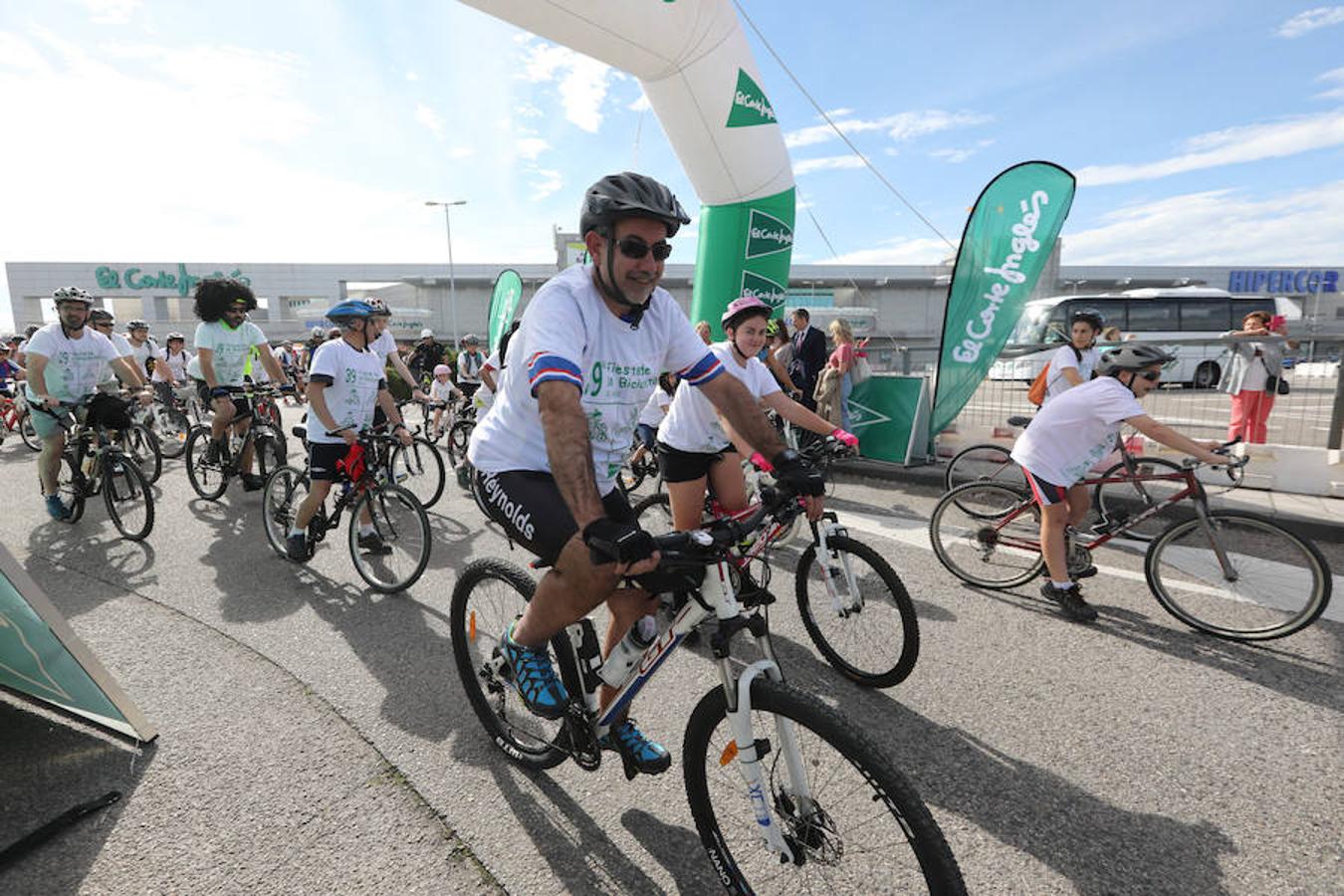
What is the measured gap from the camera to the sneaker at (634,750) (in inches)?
85.1

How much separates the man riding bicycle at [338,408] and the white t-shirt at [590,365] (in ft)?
8.33

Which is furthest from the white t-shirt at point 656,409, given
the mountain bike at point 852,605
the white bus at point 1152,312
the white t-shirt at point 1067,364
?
the white bus at point 1152,312

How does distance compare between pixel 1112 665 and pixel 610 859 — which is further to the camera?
pixel 1112 665

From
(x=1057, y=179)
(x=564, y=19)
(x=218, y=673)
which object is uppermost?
(x=564, y=19)

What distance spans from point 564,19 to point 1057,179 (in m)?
5.59

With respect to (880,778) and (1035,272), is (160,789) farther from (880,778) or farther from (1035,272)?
(1035,272)

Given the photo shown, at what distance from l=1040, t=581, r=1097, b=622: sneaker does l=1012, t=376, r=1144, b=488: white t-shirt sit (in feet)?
2.13

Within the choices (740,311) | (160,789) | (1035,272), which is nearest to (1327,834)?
(740,311)

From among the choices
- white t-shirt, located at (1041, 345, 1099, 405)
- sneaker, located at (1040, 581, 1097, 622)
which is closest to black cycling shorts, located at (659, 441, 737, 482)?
sneaker, located at (1040, 581, 1097, 622)

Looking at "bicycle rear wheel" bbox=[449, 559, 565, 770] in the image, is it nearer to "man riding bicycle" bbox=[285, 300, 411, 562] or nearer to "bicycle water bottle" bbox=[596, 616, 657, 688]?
"bicycle water bottle" bbox=[596, 616, 657, 688]

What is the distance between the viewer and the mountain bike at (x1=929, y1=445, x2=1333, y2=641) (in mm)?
3449

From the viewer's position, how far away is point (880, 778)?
1548 mm

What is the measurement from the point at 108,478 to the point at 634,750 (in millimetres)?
6084

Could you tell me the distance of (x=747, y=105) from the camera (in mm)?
8461
